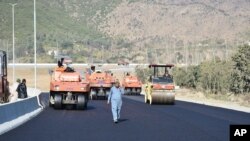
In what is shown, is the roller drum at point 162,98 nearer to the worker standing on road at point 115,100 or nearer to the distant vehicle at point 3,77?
the distant vehicle at point 3,77

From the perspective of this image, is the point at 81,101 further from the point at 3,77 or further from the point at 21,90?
the point at 21,90

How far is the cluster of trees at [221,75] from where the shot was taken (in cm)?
6125

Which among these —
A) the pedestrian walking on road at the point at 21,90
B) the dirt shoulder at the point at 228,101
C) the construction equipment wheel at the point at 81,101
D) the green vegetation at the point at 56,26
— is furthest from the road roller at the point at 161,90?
the green vegetation at the point at 56,26

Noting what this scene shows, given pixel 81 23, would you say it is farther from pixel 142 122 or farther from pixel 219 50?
pixel 142 122

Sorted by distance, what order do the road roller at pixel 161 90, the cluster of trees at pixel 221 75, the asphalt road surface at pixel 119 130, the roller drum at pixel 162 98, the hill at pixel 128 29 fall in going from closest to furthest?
the asphalt road surface at pixel 119 130 → the road roller at pixel 161 90 → the roller drum at pixel 162 98 → the cluster of trees at pixel 221 75 → the hill at pixel 128 29

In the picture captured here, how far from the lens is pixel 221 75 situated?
72875 mm

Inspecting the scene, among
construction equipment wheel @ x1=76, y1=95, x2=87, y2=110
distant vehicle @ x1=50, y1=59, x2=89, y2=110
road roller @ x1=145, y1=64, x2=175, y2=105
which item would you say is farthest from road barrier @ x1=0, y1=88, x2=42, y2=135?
road roller @ x1=145, y1=64, x2=175, y2=105

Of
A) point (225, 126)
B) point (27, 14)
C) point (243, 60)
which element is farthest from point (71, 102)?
point (27, 14)

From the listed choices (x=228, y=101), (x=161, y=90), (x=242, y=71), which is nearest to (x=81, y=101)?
(x=161, y=90)

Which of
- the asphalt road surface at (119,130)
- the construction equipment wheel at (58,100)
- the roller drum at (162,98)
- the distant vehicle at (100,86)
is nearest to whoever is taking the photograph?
the asphalt road surface at (119,130)

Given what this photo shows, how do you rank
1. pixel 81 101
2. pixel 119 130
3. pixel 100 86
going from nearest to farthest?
1. pixel 119 130
2. pixel 81 101
3. pixel 100 86

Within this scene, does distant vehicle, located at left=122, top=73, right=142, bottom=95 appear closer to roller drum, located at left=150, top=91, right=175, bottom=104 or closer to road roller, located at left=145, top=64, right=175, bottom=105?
road roller, located at left=145, top=64, right=175, bottom=105

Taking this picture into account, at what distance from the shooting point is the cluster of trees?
61250 mm

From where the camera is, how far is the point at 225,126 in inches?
898
